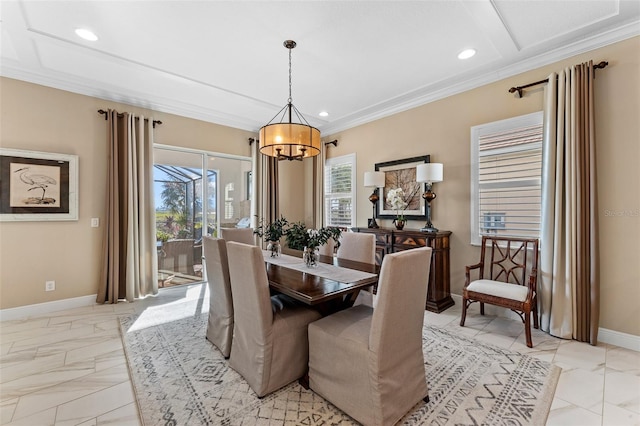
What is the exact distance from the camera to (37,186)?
344 cm

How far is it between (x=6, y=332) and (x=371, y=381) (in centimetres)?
383

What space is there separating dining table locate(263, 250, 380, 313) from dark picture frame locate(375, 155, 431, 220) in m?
1.73

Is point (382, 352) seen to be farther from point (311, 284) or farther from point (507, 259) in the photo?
point (507, 259)

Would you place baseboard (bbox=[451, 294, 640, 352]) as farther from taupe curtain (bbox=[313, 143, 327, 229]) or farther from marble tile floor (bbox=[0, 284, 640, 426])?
taupe curtain (bbox=[313, 143, 327, 229])

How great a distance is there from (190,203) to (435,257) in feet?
12.8

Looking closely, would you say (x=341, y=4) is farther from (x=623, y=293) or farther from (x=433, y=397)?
(x=623, y=293)

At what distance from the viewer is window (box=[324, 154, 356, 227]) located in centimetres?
508

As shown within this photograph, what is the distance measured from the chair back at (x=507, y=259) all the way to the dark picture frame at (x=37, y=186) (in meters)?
5.22

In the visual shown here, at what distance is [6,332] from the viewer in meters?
2.94

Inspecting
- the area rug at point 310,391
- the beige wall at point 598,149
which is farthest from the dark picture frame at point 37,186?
the beige wall at point 598,149

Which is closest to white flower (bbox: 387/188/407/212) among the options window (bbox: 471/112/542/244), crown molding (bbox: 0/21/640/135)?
window (bbox: 471/112/542/244)

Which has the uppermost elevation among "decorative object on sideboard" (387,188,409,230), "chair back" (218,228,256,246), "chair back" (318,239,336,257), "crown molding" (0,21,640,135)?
"crown molding" (0,21,640,135)

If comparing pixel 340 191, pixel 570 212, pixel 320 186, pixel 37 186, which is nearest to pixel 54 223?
pixel 37 186

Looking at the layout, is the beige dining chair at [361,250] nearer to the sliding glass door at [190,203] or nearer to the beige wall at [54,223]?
the sliding glass door at [190,203]
